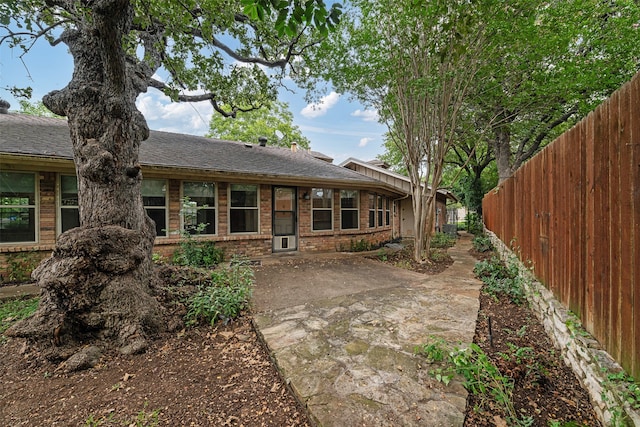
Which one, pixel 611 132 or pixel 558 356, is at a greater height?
pixel 611 132

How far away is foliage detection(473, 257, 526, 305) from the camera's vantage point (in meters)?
4.08

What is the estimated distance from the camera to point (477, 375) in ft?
7.09

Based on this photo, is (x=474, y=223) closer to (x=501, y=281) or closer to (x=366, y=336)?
(x=501, y=281)

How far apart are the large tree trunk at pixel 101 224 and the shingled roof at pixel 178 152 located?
2611 mm

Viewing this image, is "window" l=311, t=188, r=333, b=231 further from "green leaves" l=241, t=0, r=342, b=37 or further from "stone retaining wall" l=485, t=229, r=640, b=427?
"green leaves" l=241, t=0, r=342, b=37

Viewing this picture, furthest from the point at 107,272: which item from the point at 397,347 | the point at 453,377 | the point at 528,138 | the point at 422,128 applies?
the point at 528,138

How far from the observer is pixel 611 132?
5.77 ft

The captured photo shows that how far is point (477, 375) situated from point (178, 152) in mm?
8231

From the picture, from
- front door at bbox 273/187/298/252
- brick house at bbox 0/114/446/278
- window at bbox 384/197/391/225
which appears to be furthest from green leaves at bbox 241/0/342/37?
window at bbox 384/197/391/225

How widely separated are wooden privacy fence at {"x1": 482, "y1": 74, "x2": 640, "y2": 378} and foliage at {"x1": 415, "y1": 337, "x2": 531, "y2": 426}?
72 cm

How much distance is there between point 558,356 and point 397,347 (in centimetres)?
150

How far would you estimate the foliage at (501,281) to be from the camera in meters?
4.08

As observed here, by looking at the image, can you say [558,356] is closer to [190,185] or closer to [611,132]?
[611,132]

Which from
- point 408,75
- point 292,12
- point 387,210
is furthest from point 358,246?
point 292,12
